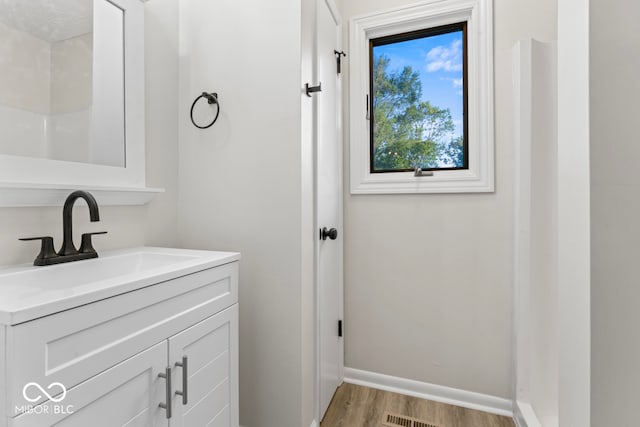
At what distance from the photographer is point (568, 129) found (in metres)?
0.81

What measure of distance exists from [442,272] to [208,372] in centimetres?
129

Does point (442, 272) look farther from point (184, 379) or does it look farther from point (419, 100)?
point (184, 379)

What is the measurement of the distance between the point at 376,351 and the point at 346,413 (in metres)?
0.38

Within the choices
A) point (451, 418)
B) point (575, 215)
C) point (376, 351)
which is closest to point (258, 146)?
point (575, 215)

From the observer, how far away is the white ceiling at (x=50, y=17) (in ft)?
3.12

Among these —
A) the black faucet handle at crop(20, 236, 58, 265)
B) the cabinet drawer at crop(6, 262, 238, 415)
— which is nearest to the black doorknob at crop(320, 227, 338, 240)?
the cabinet drawer at crop(6, 262, 238, 415)

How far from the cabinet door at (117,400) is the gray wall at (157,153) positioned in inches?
24.3

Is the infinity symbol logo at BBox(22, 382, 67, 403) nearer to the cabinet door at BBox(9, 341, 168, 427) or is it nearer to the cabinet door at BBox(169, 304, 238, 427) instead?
the cabinet door at BBox(9, 341, 168, 427)

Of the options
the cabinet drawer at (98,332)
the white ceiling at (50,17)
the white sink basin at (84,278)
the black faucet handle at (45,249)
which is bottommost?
the cabinet drawer at (98,332)

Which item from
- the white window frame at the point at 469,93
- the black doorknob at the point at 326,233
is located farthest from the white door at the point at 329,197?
the white window frame at the point at 469,93

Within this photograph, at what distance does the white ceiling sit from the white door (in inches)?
35.2

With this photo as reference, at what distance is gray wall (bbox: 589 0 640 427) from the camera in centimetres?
70

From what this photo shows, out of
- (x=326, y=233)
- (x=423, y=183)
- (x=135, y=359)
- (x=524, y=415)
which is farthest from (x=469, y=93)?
(x=135, y=359)

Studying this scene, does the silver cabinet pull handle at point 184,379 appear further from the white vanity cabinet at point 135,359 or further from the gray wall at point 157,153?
the gray wall at point 157,153
